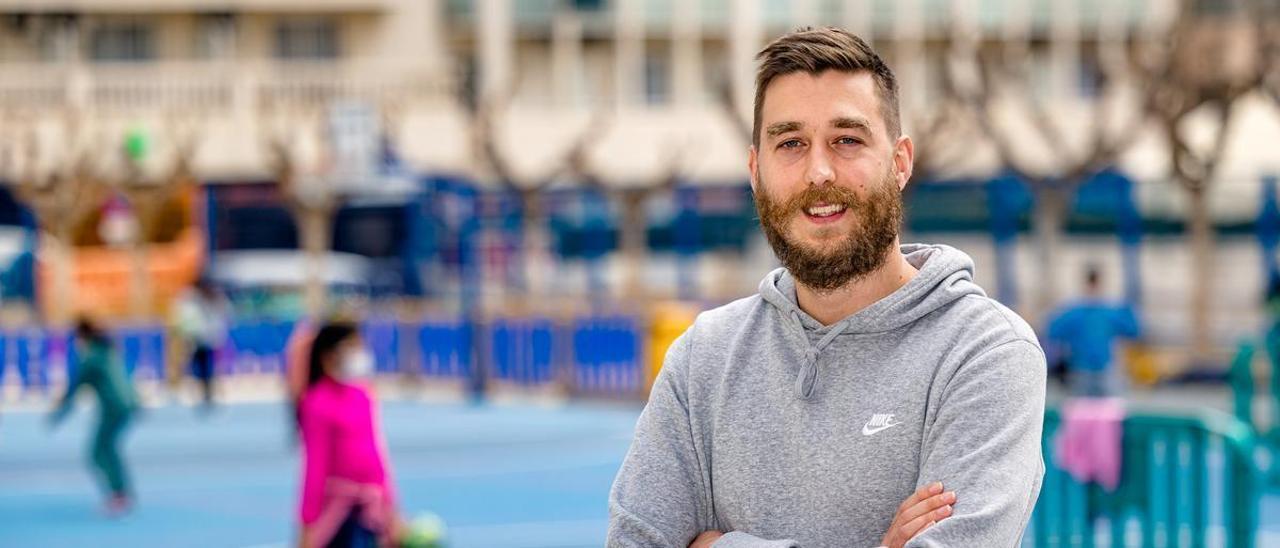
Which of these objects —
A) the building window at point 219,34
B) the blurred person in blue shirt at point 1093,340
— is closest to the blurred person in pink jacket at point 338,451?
the blurred person in blue shirt at point 1093,340

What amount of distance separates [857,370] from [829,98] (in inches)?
16.2

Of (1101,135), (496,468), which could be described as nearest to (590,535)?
(496,468)

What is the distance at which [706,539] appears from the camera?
128 inches

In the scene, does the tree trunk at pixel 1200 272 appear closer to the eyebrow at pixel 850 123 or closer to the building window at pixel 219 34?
→ the eyebrow at pixel 850 123

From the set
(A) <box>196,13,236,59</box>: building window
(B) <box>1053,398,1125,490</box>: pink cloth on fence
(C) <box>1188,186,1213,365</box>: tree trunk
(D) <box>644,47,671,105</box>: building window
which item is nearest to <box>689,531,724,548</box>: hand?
(B) <box>1053,398,1125,490</box>: pink cloth on fence

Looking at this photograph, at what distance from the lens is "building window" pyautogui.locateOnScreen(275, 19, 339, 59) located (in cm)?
5666

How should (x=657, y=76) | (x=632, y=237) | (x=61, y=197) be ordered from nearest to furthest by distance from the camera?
(x=632, y=237) < (x=61, y=197) < (x=657, y=76)

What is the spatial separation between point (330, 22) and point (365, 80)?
9.03ft

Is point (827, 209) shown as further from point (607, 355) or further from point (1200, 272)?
point (1200, 272)

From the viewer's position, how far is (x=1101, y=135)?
2950 cm

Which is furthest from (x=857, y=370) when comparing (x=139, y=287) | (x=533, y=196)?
(x=139, y=287)

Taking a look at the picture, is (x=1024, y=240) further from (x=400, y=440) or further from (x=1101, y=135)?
(x=400, y=440)

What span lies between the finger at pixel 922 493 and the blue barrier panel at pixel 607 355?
911 inches

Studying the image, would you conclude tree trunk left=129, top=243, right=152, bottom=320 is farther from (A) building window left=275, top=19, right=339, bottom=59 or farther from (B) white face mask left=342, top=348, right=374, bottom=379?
(B) white face mask left=342, top=348, right=374, bottom=379
